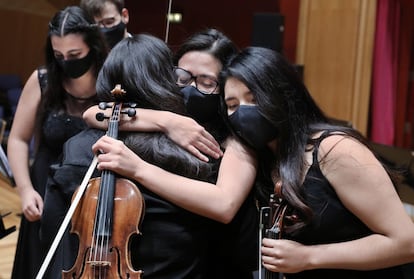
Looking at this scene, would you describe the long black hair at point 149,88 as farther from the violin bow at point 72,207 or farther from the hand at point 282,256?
the hand at point 282,256

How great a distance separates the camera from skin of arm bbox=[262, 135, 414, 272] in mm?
1202

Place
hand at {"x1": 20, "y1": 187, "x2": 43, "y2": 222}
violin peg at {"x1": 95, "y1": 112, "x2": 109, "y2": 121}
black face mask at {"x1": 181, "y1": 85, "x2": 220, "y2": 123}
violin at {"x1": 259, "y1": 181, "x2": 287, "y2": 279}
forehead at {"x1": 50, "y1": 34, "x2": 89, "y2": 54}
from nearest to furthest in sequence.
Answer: violin at {"x1": 259, "y1": 181, "x2": 287, "y2": 279}, violin peg at {"x1": 95, "y1": 112, "x2": 109, "y2": 121}, black face mask at {"x1": 181, "y1": 85, "x2": 220, "y2": 123}, forehead at {"x1": 50, "y1": 34, "x2": 89, "y2": 54}, hand at {"x1": 20, "y1": 187, "x2": 43, "y2": 222}

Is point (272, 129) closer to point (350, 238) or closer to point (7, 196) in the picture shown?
point (350, 238)

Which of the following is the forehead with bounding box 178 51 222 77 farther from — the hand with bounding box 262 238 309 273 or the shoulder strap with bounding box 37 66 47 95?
the shoulder strap with bounding box 37 66 47 95

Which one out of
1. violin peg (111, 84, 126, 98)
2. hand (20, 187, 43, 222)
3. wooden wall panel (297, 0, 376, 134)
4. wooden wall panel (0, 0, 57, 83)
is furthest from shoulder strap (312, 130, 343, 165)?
wooden wall panel (0, 0, 57, 83)

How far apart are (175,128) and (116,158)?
191mm

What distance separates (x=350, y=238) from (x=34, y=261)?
1.22 m

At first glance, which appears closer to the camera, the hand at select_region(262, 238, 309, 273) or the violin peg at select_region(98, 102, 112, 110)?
the hand at select_region(262, 238, 309, 273)

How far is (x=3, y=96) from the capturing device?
5.76 meters

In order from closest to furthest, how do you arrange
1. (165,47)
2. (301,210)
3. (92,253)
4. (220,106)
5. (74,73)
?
(92,253) → (301,210) → (165,47) → (220,106) → (74,73)

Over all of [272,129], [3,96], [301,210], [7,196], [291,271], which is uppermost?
[272,129]

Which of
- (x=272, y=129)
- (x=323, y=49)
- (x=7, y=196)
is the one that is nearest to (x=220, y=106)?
(x=272, y=129)

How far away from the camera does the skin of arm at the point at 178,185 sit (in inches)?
46.6

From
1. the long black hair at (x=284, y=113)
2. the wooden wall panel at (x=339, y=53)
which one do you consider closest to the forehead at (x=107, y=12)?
the long black hair at (x=284, y=113)
